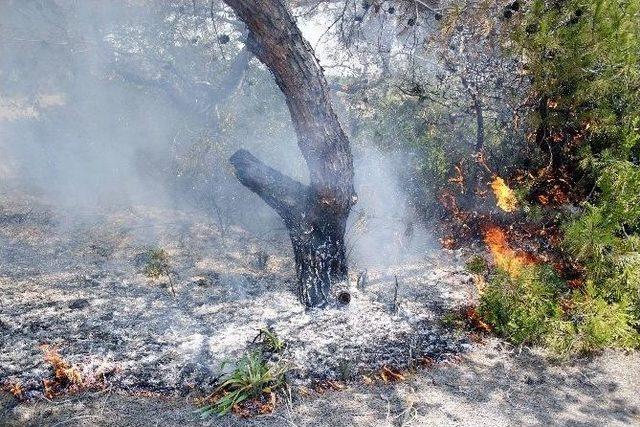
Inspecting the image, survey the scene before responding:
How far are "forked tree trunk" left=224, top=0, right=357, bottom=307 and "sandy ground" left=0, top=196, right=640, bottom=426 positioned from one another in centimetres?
46

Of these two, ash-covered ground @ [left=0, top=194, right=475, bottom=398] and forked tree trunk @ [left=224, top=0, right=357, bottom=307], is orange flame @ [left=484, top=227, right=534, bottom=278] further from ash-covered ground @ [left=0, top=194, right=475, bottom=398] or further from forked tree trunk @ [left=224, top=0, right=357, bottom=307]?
forked tree trunk @ [left=224, top=0, right=357, bottom=307]

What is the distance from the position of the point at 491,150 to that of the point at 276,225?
330cm

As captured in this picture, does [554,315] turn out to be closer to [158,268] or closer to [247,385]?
[247,385]

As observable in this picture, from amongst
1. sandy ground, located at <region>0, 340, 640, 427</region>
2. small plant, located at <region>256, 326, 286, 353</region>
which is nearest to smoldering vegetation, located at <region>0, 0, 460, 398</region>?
small plant, located at <region>256, 326, 286, 353</region>

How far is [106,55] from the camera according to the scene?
26.2 ft

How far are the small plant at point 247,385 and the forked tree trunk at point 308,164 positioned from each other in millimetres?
1209

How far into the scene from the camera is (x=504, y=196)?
5707mm

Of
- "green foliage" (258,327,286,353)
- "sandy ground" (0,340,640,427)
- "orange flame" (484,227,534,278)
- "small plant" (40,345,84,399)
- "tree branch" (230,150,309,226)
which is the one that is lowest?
"sandy ground" (0,340,640,427)

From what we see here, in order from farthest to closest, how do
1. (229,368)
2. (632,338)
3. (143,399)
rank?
(632,338) < (229,368) < (143,399)

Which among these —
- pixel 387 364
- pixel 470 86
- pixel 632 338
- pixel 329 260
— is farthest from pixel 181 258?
pixel 632 338

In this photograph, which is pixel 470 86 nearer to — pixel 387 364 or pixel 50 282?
pixel 387 364

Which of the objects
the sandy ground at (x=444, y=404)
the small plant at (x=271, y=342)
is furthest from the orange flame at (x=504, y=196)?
the small plant at (x=271, y=342)

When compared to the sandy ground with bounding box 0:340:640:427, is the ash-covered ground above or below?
above

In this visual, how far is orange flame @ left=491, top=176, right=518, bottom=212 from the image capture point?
5608 millimetres
